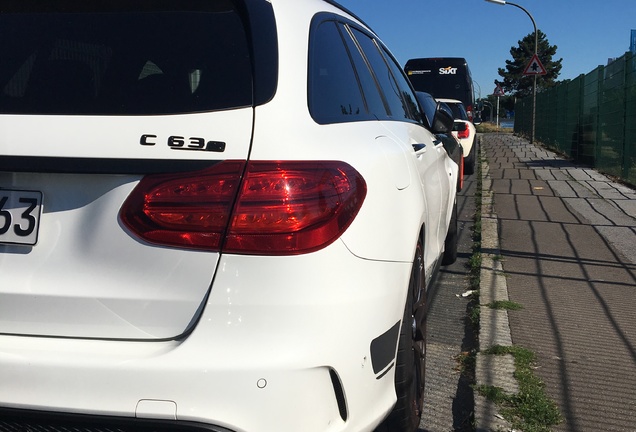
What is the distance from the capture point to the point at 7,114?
202 cm

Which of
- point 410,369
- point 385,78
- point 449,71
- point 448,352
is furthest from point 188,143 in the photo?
point 449,71

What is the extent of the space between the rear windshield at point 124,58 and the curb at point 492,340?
1974mm

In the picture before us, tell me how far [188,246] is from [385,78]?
2.07 m

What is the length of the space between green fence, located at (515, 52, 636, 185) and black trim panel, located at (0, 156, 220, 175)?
454 inches

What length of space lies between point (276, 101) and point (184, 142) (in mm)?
287

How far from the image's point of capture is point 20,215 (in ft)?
6.35

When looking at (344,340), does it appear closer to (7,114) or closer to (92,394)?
(92,394)

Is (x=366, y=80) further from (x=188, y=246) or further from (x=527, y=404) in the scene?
(x=527, y=404)

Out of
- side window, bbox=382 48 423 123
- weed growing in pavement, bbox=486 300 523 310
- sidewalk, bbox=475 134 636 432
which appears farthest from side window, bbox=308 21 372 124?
weed growing in pavement, bbox=486 300 523 310

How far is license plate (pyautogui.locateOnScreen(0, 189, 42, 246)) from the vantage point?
6.34 feet

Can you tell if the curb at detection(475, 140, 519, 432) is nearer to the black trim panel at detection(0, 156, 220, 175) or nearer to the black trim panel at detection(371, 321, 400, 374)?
the black trim panel at detection(371, 321, 400, 374)

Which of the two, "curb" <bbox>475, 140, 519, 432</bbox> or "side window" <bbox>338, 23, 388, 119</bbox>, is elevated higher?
"side window" <bbox>338, 23, 388, 119</bbox>

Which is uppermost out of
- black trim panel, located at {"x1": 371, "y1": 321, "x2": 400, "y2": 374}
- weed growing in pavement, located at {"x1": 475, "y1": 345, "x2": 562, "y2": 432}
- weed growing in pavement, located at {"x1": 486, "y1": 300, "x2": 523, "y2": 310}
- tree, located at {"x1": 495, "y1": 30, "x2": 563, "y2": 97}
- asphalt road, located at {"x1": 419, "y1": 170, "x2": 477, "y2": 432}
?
tree, located at {"x1": 495, "y1": 30, "x2": 563, "y2": 97}

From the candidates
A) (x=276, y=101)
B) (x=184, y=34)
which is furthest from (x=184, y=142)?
(x=184, y=34)
